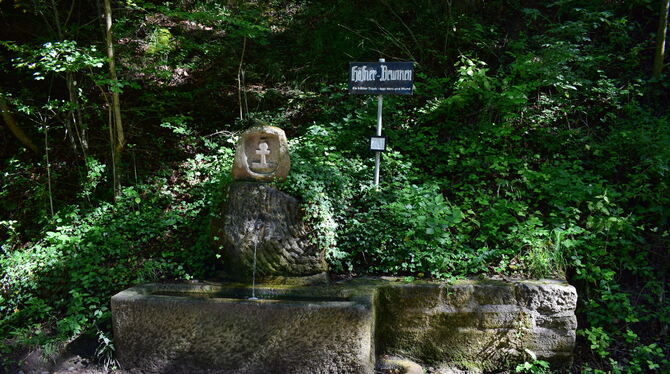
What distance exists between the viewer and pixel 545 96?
230 inches

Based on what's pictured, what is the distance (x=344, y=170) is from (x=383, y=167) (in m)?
0.49

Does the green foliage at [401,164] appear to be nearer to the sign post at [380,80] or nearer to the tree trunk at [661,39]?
the tree trunk at [661,39]

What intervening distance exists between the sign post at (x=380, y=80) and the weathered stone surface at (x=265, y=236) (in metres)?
1.10

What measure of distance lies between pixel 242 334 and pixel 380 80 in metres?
2.83

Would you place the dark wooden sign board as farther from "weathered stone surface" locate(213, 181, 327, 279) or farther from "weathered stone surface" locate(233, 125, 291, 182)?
"weathered stone surface" locate(213, 181, 327, 279)

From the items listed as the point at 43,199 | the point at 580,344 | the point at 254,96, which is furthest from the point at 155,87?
the point at 580,344

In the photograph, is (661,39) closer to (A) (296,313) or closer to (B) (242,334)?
(A) (296,313)

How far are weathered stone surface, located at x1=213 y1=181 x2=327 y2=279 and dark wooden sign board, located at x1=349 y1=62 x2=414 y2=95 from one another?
150cm

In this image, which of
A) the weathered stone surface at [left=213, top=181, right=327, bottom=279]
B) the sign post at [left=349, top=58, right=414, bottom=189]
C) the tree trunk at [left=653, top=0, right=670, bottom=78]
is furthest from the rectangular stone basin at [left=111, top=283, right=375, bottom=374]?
the tree trunk at [left=653, top=0, right=670, bottom=78]

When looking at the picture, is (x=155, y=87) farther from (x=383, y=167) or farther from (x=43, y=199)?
(x=383, y=167)

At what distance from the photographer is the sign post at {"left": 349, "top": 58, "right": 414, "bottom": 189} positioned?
4.33 meters

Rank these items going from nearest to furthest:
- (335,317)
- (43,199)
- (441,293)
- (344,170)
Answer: (335,317) → (441,293) → (344,170) → (43,199)

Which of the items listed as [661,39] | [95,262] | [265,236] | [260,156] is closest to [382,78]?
[260,156]

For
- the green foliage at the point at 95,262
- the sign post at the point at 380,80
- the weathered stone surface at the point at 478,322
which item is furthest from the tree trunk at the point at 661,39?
the green foliage at the point at 95,262
